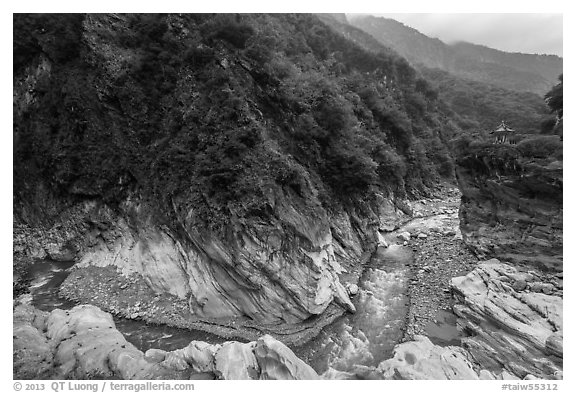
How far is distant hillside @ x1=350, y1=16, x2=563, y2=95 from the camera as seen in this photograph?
10738 cm

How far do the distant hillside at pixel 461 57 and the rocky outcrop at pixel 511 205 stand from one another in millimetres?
100750

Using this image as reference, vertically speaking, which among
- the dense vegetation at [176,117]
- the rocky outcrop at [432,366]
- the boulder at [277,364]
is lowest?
the rocky outcrop at [432,366]

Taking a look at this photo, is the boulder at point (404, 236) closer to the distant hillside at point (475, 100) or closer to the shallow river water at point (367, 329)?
the shallow river water at point (367, 329)

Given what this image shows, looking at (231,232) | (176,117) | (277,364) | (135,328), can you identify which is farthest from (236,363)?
(176,117)

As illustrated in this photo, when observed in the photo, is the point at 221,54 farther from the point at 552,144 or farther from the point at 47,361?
the point at 552,144

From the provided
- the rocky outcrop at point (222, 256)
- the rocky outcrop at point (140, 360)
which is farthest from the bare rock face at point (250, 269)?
the rocky outcrop at point (140, 360)

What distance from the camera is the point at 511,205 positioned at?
65.5 ft

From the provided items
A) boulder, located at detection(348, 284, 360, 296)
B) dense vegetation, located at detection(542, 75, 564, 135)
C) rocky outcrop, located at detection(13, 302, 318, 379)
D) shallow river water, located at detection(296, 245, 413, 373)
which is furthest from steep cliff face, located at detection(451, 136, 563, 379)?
rocky outcrop, located at detection(13, 302, 318, 379)

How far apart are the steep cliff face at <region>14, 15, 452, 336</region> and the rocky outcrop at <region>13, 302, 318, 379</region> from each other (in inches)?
166

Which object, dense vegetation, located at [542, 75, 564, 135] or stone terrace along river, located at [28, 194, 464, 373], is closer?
stone terrace along river, located at [28, 194, 464, 373]

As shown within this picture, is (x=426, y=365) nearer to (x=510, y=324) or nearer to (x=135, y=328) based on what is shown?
(x=510, y=324)

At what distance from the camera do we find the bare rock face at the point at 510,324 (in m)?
11.7

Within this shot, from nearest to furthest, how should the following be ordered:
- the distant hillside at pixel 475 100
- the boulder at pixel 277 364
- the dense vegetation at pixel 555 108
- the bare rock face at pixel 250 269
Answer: the boulder at pixel 277 364
the bare rock face at pixel 250 269
the dense vegetation at pixel 555 108
the distant hillside at pixel 475 100

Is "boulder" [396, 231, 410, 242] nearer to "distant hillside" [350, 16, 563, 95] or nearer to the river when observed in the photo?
the river
